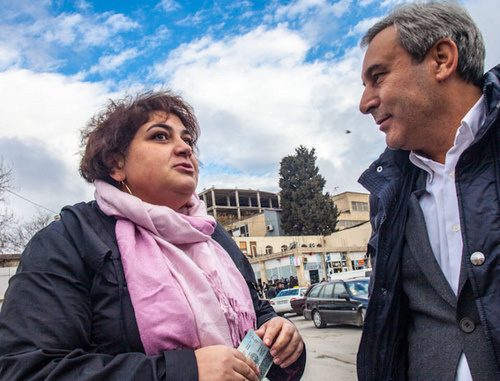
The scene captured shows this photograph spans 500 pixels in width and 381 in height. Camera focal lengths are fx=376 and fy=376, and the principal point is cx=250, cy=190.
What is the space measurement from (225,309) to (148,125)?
3.58ft

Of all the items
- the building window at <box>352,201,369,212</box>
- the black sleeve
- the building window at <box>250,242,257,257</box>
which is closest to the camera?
the black sleeve

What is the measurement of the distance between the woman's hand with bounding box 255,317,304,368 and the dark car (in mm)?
9759

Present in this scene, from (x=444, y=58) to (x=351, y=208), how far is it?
54569mm

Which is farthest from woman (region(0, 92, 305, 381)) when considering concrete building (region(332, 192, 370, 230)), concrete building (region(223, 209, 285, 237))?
concrete building (region(332, 192, 370, 230))

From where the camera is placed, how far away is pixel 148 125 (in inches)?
82.7

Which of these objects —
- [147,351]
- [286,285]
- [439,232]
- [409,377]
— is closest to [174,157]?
[147,351]

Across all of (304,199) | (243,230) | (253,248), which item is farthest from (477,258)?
(243,230)

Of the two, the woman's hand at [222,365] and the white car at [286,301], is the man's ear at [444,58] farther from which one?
the white car at [286,301]

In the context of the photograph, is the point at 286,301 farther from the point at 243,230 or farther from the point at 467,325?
the point at 243,230

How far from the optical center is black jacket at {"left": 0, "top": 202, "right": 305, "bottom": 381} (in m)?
1.26

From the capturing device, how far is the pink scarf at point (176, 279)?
147cm

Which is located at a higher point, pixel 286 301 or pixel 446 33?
pixel 446 33

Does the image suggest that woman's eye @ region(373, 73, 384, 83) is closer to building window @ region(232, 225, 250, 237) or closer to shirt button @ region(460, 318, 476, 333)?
shirt button @ region(460, 318, 476, 333)

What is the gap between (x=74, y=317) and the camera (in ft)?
4.50
